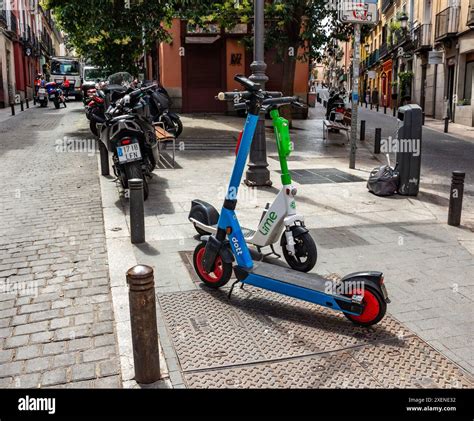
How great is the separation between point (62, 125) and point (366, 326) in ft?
55.2

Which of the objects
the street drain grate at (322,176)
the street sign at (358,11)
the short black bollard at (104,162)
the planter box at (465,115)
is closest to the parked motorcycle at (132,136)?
the short black bollard at (104,162)

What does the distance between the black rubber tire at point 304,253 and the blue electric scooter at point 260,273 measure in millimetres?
352

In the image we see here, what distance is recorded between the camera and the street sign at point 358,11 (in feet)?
31.3

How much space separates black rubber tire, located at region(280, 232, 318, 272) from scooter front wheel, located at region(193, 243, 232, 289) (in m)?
0.65

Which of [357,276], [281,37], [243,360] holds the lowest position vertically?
[243,360]

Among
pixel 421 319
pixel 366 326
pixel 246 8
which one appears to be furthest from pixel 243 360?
pixel 246 8

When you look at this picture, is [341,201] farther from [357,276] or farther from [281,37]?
[281,37]

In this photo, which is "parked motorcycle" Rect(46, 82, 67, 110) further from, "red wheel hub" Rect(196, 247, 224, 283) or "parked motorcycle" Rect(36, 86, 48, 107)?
"red wheel hub" Rect(196, 247, 224, 283)

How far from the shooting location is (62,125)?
18.4m

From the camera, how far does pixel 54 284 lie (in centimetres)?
453

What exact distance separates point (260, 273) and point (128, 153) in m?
3.61

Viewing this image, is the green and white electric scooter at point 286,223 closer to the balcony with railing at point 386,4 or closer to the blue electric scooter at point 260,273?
the blue electric scooter at point 260,273

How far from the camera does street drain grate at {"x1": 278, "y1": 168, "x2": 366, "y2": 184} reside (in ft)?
30.1

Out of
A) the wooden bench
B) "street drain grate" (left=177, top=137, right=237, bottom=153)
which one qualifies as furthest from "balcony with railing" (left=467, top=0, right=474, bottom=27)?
"street drain grate" (left=177, top=137, right=237, bottom=153)
